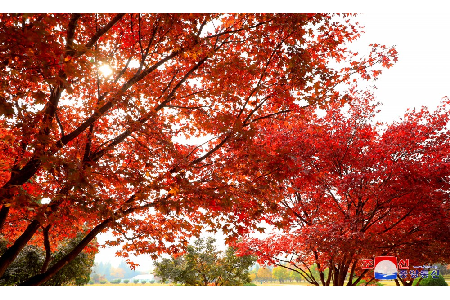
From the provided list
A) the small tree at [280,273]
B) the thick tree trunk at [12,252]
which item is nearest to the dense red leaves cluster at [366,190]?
the thick tree trunk at [12,252]

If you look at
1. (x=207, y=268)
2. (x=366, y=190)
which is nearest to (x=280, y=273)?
(x=207, y=268)

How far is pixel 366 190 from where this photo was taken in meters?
8.10

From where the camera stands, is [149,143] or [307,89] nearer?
[307,89]

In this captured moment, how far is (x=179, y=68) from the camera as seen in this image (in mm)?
6238

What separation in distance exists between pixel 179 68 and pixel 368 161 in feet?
21.2

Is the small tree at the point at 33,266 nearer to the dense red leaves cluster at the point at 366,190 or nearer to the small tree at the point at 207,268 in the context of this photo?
the small tree at the point at 207,268

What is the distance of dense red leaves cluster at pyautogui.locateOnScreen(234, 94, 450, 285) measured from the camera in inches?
308

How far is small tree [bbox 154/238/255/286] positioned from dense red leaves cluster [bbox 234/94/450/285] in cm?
451

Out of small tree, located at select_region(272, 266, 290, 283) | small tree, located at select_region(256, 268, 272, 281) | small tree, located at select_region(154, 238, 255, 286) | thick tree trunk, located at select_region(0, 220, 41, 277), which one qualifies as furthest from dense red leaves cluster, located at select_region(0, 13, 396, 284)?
small tree, located at select_region(256, 268, 272, 281)
